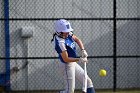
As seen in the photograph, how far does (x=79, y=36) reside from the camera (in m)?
9.74

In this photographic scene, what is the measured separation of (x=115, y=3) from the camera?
8.97 meters

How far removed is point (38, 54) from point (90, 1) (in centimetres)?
164

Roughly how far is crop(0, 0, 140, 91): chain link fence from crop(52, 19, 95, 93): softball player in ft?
7.95

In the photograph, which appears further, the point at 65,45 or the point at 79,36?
the point at 79,36

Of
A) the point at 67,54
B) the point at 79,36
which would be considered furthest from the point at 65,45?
the point at 79,36

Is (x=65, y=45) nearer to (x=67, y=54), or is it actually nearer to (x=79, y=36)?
(x=67, y=54)

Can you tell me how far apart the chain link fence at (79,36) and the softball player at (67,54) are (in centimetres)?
242

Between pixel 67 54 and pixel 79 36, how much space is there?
289cm

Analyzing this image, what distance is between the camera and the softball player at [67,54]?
6.84m

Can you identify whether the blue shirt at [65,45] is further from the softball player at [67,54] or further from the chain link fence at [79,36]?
the chain link fence at [79,36]

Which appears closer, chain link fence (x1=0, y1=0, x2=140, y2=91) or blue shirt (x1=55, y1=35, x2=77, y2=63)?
blue shirt (x1=55, y1=35, x2=77, y2=63)

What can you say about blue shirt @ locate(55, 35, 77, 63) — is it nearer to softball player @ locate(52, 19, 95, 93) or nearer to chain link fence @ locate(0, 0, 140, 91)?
softball player @ locate(52, 19, 95, 93)

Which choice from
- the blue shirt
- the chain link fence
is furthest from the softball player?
the chain link fence

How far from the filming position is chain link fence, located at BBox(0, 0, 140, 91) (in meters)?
9.58
